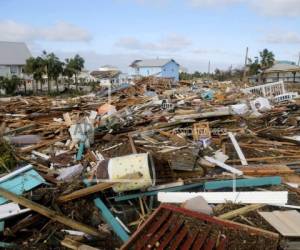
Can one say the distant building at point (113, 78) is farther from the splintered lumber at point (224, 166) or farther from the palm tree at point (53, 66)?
the splintered lumber at point (224, 166)

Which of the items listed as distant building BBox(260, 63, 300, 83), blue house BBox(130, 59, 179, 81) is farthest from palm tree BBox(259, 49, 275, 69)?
blue house BBox(130, 59, 179, 81)

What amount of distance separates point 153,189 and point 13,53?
48.7m

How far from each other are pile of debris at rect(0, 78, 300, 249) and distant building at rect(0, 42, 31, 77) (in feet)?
136

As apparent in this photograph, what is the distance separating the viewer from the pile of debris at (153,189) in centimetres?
439

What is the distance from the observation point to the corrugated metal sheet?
4246 millimetres

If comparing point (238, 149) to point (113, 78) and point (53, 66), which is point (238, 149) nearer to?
point (53, 66)

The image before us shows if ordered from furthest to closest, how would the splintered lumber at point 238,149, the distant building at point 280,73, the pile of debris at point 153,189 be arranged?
the distant building at point 280,73
the splintered lumber at point 238,149
the pile of debris at point 153,189

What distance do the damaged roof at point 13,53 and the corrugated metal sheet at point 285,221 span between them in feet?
155

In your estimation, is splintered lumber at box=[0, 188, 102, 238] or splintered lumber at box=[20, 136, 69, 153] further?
splintered lumber at box=[20, 136, 69, 153]

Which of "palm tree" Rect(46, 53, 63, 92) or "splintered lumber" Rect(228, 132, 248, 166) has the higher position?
"palm tree" Rect(46, 53, 63, 92)

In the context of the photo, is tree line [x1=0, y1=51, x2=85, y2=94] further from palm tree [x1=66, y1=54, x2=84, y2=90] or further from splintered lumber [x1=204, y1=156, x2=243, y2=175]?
splintered lumber [x1=204, y1=156, x2=243, y2=175]

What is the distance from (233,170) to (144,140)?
2.57 meters

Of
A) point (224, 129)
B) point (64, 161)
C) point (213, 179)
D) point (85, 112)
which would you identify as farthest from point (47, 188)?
point (85, 112)

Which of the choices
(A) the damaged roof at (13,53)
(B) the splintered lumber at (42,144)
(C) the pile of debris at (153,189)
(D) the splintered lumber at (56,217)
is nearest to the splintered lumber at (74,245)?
(C) the pile of debris at (153,189)
